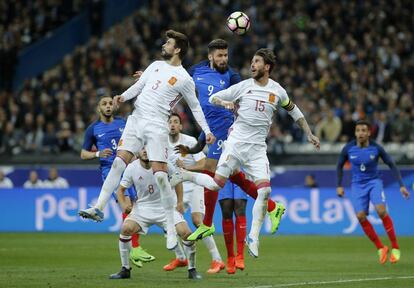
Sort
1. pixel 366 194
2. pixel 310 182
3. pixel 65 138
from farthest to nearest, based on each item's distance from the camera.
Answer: pixel 65 138 → pixel 310 182 → pixel 366 194

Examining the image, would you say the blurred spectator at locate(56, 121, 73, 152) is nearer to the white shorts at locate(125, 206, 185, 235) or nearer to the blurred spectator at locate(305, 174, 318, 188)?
the blurred spectator at locate(305, 174, 318, 188)

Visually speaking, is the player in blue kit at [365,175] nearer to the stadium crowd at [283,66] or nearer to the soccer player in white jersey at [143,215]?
the soccer player in white jersey at [143,215]

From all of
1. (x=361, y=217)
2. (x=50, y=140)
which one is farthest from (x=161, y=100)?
(x=50, y=140)

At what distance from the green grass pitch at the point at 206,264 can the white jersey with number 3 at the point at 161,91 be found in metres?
2.15

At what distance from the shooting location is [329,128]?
89.2ft

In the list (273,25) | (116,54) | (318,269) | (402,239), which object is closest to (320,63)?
(273,25)

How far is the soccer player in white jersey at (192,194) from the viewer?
1504 centimetres

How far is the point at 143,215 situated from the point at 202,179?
0.97 metres

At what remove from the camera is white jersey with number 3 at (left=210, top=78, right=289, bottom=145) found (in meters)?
14.2

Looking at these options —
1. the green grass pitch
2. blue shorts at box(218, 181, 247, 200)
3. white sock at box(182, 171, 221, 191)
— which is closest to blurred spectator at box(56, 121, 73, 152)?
the green grass pitch

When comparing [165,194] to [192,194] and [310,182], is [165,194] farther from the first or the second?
[310,182]

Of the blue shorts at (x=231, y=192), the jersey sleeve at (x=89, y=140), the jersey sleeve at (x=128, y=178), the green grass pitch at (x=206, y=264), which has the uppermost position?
the jersey sleeve at (x=89, y=140)

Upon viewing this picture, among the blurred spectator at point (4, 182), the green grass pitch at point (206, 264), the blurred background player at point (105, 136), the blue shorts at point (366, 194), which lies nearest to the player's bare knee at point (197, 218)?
the green grass pitch at point (206, 264)

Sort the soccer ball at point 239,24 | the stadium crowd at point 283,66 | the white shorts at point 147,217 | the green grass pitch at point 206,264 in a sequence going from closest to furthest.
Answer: the green grass pitch at point 206,264
the white shorts at point 147,217
the soccer ball at point 239,24
the stadium crowd at point 283,66
